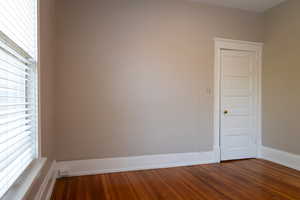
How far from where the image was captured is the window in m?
1.03

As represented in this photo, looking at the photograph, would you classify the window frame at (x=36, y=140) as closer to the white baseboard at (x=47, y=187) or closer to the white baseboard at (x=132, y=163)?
the white baseboard at (x=47, y=187)

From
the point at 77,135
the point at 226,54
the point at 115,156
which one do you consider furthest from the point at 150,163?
the point at 226,54

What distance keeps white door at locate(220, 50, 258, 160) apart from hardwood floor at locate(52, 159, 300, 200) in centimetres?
49

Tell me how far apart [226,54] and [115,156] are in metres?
2.76

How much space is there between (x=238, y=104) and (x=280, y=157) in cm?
119

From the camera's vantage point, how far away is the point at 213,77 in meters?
3.37

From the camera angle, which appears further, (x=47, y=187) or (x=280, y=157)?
(x=280, y=157)

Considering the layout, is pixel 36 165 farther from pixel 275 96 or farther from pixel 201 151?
pixel 275 96

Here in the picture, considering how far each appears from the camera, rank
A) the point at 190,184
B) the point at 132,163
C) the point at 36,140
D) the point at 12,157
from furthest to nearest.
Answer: the point at 132,163
the point at 190,184
the point at 36,140
the point at 12,157

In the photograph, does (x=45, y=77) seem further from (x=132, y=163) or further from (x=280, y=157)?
(x=280, y=157)

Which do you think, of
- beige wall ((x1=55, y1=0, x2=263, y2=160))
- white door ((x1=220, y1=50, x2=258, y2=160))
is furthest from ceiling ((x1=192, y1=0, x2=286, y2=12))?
white door ((x1=220, y1=50, x2=258, y2=160))

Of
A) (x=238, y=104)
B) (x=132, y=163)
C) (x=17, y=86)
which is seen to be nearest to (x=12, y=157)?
→ (x=17, y=86)

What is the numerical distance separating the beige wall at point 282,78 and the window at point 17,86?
381cm

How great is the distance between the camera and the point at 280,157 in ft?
10.8
